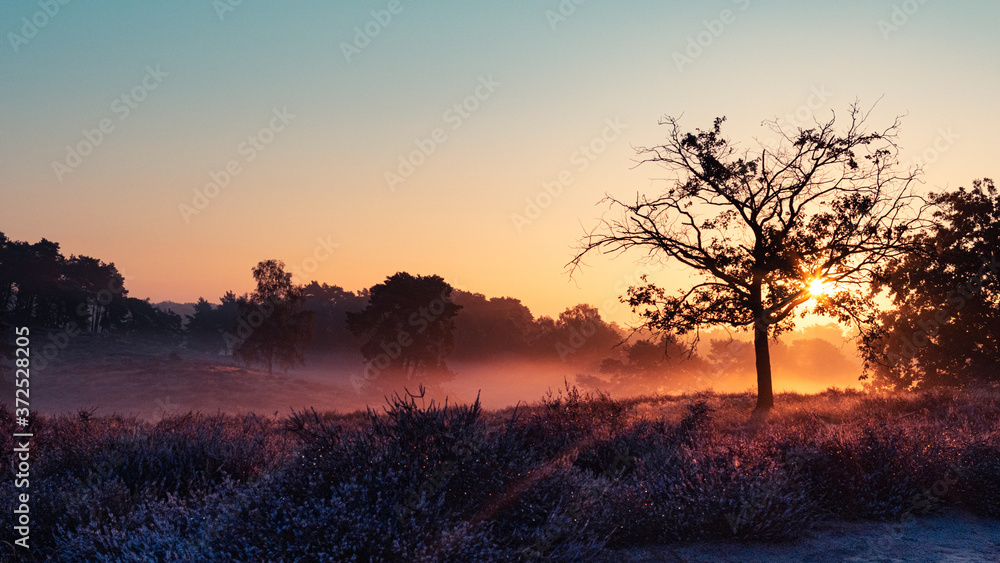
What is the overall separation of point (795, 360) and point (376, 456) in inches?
6601

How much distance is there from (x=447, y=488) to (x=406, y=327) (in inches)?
A: 1899

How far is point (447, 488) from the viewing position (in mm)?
4449

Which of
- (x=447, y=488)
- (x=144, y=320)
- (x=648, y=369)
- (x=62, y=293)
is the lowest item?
(x=648, y=369)

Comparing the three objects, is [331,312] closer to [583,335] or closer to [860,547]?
[583,335]

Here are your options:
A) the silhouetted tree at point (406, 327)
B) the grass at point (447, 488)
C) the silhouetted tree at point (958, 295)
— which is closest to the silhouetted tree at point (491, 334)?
the silhouetted tree at point (406, 327)

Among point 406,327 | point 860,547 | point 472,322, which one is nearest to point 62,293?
point 406,327

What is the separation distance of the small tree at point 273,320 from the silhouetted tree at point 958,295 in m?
49.1

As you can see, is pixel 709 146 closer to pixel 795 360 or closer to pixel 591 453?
pixel 591 453

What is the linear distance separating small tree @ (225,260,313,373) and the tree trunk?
161ft

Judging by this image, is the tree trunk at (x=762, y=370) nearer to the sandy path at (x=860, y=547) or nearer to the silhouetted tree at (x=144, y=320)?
the sandy path at (x=860, y=547)

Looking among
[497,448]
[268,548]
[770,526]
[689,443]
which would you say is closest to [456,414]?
A: [497,448]

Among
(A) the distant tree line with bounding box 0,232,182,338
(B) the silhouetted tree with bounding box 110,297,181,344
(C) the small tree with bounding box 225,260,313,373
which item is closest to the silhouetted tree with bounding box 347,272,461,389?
(C) the small tree with bounding box 225,260,313,373

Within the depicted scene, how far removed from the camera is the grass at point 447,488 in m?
3.89

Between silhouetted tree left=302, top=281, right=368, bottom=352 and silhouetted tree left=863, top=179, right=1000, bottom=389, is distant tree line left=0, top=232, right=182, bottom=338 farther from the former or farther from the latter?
silhouetted tree left=863, top=179, right=1000, bottom=389
